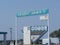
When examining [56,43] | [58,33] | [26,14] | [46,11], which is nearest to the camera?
[46,11]

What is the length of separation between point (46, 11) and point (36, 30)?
20.4 m

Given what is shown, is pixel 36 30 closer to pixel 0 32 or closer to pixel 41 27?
pixel 41 27

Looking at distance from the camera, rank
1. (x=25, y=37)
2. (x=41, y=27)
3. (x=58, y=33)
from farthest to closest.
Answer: (x=58, y=33) → (x=41, y=27) → (x=25, y=37)

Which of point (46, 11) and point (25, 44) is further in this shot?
point (25, 44)

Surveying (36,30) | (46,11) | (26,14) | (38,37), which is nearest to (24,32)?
(36,30)

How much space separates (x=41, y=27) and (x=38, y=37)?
5867mm

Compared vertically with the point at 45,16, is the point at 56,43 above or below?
below

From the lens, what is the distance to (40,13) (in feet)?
98.8

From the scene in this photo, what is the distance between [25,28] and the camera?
46188mm

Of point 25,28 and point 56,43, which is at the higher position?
point 25,28

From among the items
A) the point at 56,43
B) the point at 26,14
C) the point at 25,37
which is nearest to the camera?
the point at 26,14

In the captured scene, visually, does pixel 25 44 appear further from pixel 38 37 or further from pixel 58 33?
pixel 58 33

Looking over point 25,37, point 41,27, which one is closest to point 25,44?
point 25,37

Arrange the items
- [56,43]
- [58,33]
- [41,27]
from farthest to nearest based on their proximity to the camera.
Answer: [58,33] → [56,43] → [41,27]
